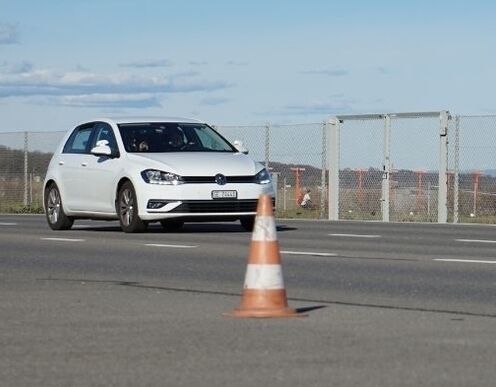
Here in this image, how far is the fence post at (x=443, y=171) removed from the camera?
28.6m

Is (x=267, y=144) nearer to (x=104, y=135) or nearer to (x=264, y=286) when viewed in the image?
(x=104, y=135)

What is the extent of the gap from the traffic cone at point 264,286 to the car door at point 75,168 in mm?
11751

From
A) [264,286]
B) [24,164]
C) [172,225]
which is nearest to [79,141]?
[172,225]

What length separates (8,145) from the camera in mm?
38469

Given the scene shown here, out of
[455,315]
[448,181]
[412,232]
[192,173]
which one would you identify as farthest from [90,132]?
[455,315]

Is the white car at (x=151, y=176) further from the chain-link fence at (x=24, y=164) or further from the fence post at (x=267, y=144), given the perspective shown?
the chain-link fence at (x=24, y=164)

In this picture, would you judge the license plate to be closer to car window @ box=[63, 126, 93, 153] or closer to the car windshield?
the car windshield

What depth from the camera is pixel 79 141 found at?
75.2 feet

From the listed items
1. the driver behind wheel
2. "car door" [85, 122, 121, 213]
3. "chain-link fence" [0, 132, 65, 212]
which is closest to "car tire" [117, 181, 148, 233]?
"car door" [85, 122, 121, 213]

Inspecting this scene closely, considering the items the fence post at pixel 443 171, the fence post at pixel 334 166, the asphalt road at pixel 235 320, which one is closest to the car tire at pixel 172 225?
the asphalt road at pixel 235 320

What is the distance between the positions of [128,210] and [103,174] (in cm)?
87

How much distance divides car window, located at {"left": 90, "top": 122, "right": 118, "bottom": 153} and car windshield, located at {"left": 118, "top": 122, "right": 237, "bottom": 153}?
0.50ft

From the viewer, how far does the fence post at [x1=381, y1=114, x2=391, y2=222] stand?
29.5 metres

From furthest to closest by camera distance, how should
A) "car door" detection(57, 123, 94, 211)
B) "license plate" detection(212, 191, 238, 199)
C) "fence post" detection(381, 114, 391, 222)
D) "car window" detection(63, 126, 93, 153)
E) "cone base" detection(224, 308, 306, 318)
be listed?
"fence post" detection(381, 114, 391, 222) → "car window" detection(63, 126, 93, 153) → "car door" detection(57, 123, 94, 211) → "license plate" detection(212, 191, 238, 199) → "cone base" detection(224, 308, 306, 318)
